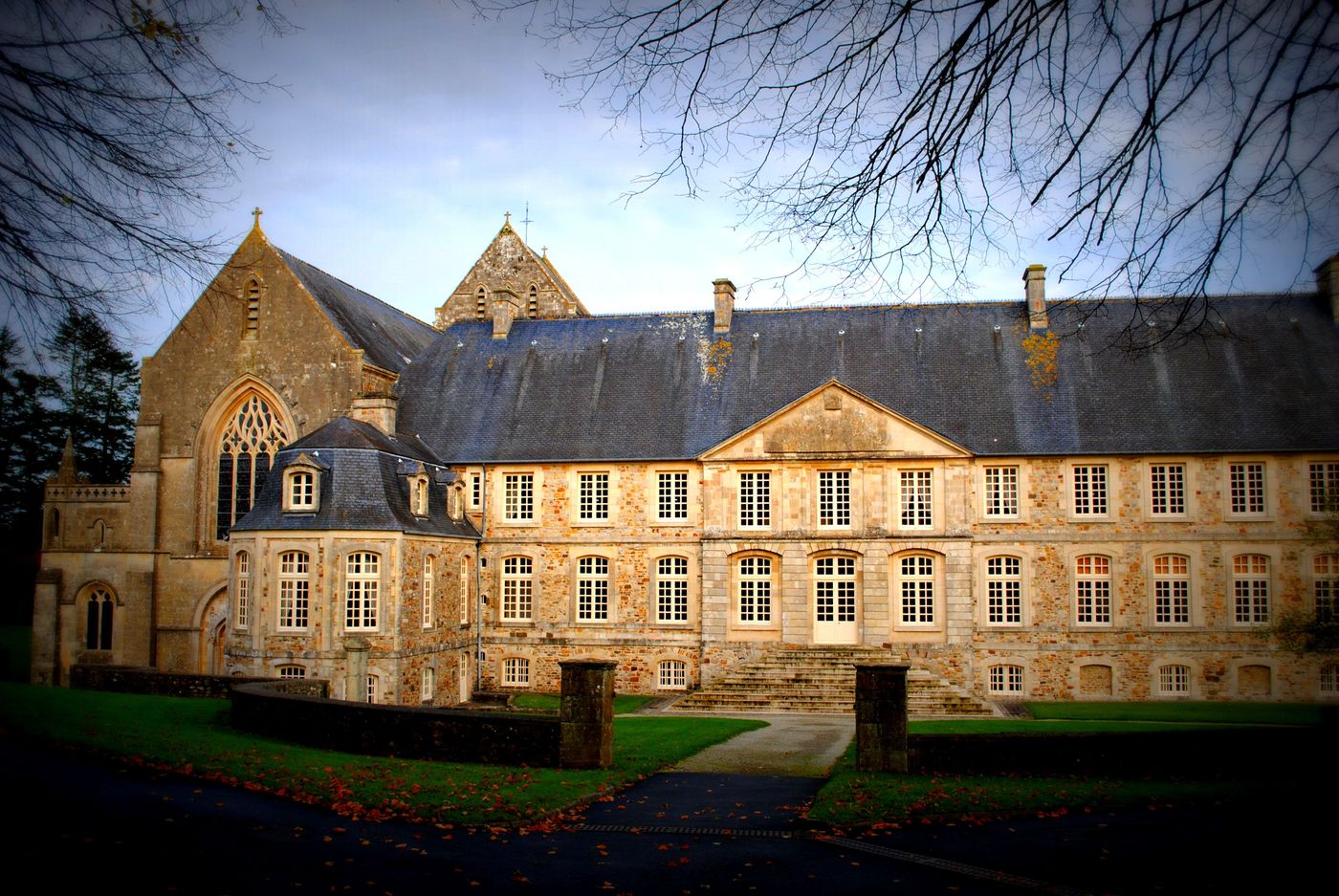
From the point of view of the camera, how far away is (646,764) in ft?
55.3

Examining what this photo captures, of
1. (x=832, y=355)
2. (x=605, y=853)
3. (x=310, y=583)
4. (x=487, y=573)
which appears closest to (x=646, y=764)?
(x=605, y=853)

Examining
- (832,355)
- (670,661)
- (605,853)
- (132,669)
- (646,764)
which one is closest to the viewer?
(605,853)

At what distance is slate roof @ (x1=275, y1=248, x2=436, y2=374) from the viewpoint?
34.6 m

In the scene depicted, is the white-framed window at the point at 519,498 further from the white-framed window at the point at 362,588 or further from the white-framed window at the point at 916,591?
the white-framed window at the point at 916,591

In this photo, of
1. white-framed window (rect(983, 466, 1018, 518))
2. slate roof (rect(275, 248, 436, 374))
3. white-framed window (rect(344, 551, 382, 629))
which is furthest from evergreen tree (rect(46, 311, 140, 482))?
white-framed window (rect(983, 466, 1018, 518))

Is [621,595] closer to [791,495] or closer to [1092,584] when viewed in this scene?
[791,495]

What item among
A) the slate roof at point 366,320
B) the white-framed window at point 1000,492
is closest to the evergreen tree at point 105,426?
the slate roof at point 366,320

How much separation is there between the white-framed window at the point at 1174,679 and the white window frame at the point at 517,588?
59.2ft

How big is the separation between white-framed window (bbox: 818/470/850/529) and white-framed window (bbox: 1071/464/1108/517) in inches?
249

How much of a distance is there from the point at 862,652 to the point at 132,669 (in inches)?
721

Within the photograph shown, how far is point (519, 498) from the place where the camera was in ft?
111

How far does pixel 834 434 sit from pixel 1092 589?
8307 millimetres

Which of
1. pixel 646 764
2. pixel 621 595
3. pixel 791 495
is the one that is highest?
pixel 791 495

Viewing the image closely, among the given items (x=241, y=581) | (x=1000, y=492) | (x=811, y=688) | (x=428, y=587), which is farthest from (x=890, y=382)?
(x=241, y=581)
